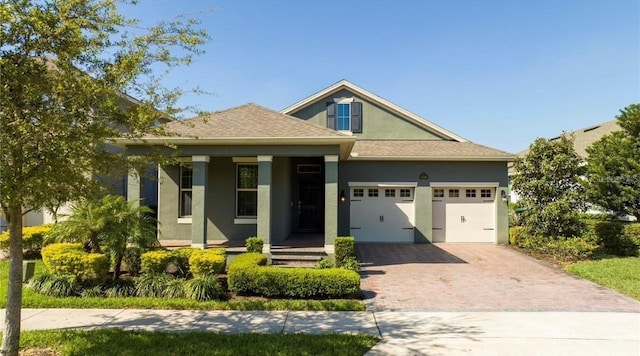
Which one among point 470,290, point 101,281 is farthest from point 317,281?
point 101,281

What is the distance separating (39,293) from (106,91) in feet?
17.4

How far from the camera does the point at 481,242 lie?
44.7ft

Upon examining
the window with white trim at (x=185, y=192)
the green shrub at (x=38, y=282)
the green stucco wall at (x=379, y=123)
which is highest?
the green stucco wall at (x=379, y=123)

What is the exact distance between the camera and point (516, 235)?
12.7 meters

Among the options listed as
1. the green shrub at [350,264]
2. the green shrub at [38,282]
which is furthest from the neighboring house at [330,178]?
the green shrub at [38,282]

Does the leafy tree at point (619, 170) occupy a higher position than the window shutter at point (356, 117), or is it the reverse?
the window shutter at point (356, 117)

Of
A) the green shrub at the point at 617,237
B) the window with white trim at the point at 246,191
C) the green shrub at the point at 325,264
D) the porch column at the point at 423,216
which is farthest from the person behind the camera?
the porch column at the point at 423,216

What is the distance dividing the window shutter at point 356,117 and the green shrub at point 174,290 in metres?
10.6

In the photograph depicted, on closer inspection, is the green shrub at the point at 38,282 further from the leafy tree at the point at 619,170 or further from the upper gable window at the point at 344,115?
the leafy tree at the point at 619,170

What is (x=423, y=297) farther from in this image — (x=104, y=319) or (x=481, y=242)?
(x=481, y=242)

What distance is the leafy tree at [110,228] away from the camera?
7.32m

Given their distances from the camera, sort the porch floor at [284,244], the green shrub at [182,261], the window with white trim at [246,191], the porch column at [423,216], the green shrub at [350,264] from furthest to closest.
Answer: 1. the porch column at [423,216]
2. the window with white trim at [246,191]
3. the porch floor at [284,244]
4. the green shrub at [350,264]
5. the green shrub at [182,261]

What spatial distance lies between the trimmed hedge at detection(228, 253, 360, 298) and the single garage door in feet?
26.5

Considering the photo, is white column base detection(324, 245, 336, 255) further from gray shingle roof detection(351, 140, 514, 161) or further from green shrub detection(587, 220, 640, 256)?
green shrub detection(587, 220, 640, 256)
